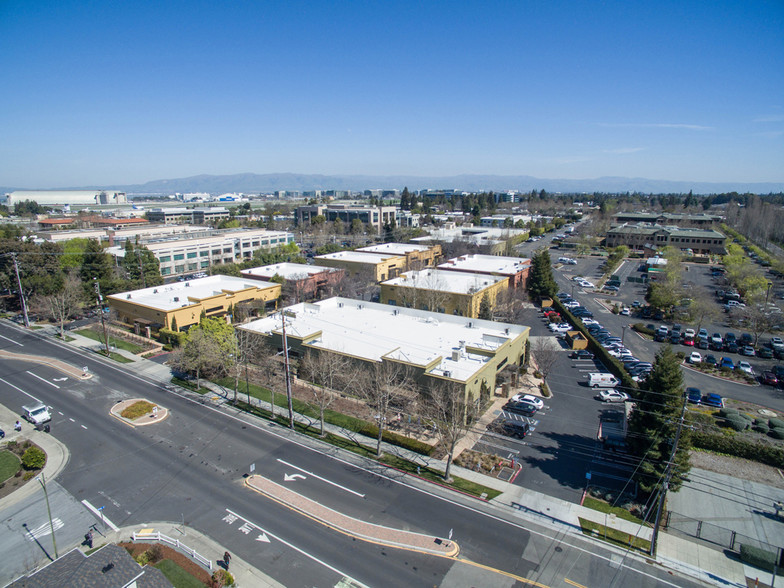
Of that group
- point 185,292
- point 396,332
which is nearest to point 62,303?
point 185,292

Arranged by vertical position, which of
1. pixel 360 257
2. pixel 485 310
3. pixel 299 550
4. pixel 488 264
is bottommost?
pixel 299 550

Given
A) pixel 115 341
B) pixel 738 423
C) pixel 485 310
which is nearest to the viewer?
pixel 738 423

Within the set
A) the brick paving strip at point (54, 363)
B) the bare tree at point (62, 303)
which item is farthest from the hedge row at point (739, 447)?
the bare tree at point (62, 303)

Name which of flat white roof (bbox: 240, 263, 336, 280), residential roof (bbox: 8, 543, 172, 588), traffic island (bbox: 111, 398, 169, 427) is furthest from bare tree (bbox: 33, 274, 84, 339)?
residential roof (bbox: 8, 543, 172, 588)

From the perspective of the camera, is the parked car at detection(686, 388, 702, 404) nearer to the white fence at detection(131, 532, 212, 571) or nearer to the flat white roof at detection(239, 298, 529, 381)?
the flat white roof at detection(239, 298, 529, 381)

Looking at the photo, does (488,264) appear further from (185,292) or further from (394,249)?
(185,292)

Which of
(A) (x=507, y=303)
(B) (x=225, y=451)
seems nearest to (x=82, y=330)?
(B) (x=225, y=451)

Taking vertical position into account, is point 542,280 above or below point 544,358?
above
